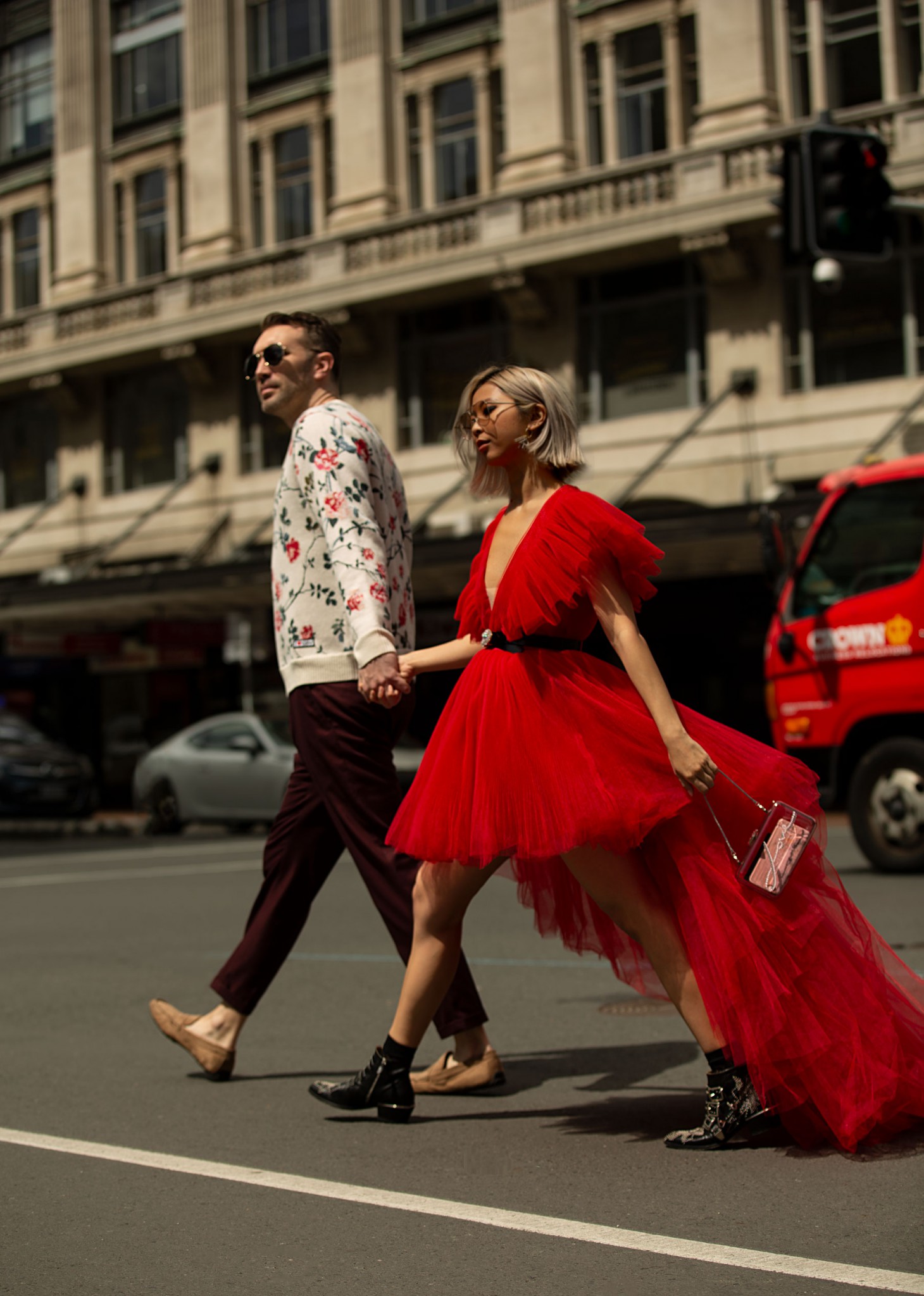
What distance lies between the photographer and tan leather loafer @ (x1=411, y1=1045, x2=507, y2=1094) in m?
4.97

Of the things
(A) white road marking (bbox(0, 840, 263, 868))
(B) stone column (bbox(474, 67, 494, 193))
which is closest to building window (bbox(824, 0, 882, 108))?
(B) stone column (bbox(474, 67, 494, 193))

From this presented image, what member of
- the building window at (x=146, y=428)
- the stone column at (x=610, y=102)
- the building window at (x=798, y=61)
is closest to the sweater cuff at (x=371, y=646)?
the building window at (x=798, y=61)

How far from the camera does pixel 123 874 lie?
14.0 m

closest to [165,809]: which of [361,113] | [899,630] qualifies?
[899,630]

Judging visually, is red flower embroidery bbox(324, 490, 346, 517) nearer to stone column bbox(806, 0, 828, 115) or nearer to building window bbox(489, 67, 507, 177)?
stone column bbox(806, 0, 828, 115)

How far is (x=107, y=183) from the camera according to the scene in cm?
3259

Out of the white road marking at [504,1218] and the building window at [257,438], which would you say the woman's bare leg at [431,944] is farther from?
the building window at [257,438]

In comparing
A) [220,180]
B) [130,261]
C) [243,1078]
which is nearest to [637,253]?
[220,180]

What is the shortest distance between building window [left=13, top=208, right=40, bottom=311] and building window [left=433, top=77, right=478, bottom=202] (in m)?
10.5

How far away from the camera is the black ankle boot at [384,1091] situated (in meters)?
4.53

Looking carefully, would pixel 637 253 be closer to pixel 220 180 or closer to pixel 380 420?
pixel 380 420

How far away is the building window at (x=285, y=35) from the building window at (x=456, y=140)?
113 inches

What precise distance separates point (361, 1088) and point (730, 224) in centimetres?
2011

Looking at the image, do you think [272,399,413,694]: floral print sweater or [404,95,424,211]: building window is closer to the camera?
[272,399,413,694]: floral print sweater
